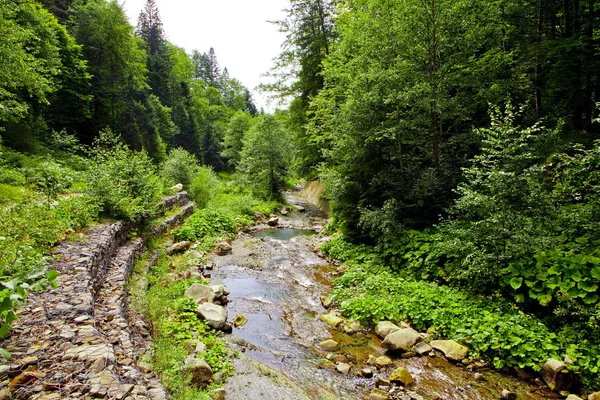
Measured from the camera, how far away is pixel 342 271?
1038 cm

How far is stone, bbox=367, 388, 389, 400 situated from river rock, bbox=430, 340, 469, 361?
1669 millimetres

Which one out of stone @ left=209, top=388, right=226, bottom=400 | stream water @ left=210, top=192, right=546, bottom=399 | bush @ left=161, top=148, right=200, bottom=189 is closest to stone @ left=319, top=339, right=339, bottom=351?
stream water @ left=210, top=192, right=546, bottom=399

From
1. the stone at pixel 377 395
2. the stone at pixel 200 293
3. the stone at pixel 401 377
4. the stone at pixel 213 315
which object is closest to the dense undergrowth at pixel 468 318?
the stone at pixel 401 377

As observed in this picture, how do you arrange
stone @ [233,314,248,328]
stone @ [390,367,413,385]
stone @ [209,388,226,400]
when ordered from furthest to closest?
stone @ [233,314,248,328], stone @ [390,367,413,385], stone @ [209,388,226,400]

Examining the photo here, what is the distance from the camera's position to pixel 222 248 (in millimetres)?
12742

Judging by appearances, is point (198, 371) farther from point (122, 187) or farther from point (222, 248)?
point (222, 248)

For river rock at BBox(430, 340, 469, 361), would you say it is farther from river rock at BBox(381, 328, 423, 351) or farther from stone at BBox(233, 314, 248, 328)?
stone at BBox(233, 314, 248, 328)

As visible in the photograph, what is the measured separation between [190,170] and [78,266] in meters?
16.6

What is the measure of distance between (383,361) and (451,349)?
133 cm

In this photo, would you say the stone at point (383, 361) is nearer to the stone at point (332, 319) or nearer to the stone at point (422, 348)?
the stone at point (422, 348)

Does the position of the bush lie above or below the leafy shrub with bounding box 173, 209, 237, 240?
above

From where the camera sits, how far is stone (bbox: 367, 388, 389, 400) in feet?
15.8

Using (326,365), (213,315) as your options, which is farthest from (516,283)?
(213,315)

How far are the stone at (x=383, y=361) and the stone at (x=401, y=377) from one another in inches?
12.8
